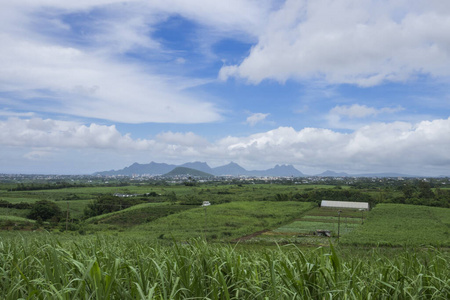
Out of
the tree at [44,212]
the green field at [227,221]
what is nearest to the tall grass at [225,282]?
the green field at [227,221]

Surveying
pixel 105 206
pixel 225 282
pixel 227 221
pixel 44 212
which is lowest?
pixel 227 221

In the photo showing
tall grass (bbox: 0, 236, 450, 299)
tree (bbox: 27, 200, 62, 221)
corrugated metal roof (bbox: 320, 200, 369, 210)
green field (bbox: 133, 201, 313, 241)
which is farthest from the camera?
corrugated metal roof (bbox: 320, 200, 369, 210)

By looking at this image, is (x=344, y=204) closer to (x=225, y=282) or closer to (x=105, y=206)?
(x=105, y=206)

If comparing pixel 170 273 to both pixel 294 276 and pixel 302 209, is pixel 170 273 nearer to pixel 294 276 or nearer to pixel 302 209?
pixel 294 276

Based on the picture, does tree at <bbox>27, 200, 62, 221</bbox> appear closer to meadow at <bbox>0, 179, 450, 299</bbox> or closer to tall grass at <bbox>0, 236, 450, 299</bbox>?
meadow at <bbox>0, 179, 450, 299</bbox>

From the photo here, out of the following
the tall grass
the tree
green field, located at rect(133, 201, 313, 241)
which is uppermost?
the tall grass

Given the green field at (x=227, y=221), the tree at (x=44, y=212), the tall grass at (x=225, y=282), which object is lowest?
the green field at (x=227, y=221)

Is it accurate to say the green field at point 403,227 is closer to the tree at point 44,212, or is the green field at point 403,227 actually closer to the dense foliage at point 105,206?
the tree at point 44,212

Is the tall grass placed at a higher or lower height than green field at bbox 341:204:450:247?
higher

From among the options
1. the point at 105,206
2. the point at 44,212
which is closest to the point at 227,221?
the point at 105,206

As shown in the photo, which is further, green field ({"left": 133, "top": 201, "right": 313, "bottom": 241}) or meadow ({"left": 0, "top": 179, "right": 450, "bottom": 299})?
green field ({"left": 133, "top": 201, "right": 313, "bottom": 241})

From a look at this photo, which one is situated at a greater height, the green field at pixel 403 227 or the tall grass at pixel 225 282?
the tall grass at pixel 225 282

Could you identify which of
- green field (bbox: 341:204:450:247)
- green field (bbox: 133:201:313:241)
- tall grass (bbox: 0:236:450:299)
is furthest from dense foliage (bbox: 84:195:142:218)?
tall grass (bbox: 0:236:450:299)

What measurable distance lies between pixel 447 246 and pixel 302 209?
1202 inches
